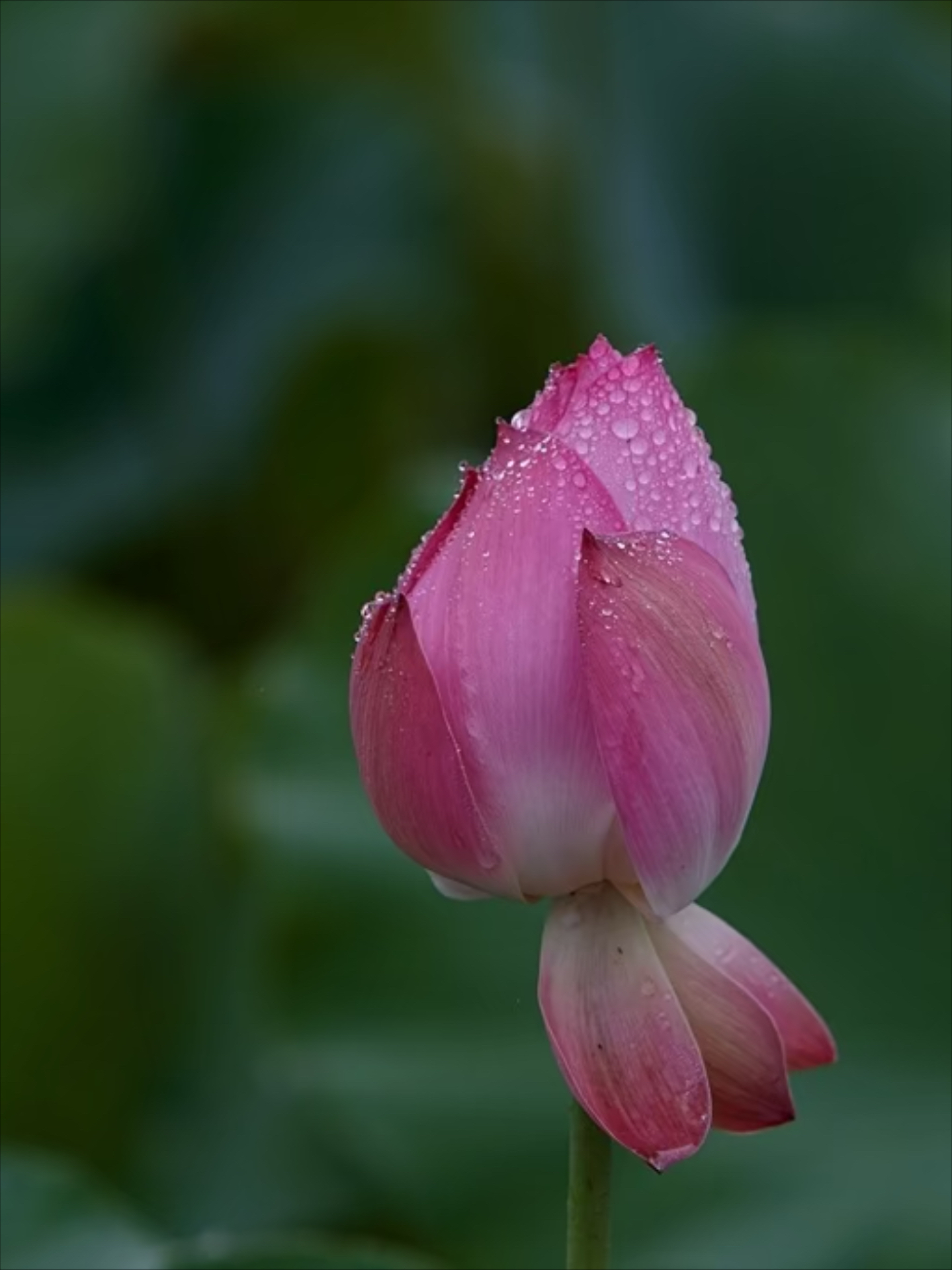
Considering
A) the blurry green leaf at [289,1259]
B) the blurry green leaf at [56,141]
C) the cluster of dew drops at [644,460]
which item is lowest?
the blurry green leaf at [289,1259]

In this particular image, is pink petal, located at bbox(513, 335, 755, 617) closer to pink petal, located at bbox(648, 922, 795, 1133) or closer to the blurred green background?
pink petal, located at bbox(648, 922, 795, 1133)

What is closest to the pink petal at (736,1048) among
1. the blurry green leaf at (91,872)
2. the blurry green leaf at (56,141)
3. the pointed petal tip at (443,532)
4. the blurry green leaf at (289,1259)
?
the pointed petal tip at (443,532)

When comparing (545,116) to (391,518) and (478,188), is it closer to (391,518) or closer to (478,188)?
(478,188)

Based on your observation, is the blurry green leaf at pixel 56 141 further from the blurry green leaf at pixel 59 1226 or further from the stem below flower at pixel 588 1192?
the stem below flower at pixel 588 1192

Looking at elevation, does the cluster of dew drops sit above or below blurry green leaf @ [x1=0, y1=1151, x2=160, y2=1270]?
above

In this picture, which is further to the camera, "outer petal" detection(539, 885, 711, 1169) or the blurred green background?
the blurred green background

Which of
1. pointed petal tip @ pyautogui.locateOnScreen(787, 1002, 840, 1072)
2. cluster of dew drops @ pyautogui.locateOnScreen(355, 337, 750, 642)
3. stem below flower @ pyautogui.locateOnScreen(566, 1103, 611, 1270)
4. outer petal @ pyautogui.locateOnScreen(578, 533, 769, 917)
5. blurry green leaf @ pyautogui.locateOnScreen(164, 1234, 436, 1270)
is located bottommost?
stem below flower @ pyautogui.locateOnScreen(566, 1103, 611, 1270)

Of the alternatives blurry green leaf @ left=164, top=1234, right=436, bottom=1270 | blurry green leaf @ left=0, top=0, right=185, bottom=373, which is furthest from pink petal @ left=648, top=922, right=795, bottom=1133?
blurry green leaf @ left=0, top=0, right=185, bottom=373

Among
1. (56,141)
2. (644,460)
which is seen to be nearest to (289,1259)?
(644,460)

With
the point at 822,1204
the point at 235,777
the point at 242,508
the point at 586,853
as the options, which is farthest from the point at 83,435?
the point at 586,853
